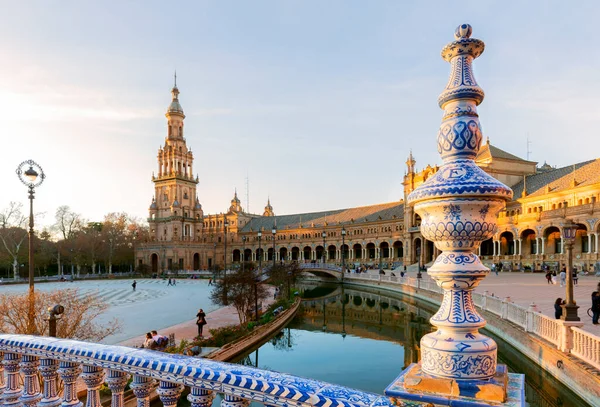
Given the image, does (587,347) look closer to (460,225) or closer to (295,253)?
(460,225)

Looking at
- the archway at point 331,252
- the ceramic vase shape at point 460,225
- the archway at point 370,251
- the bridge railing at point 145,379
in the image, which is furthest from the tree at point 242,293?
the archway at point 331,252

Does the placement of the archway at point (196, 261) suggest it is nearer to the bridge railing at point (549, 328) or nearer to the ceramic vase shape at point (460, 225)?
the bridge railing at point (549, 328)

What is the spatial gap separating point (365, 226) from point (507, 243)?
1077 inches

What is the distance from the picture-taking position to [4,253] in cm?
6197

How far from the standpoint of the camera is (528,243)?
164 feet

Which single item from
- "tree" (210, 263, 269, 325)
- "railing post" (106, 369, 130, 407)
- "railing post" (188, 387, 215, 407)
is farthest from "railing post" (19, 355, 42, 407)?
"tree" (210, 263, 269, 325)

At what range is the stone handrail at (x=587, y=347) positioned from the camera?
33.7ft

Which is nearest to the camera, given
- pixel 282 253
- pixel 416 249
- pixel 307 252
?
pixel 416 249

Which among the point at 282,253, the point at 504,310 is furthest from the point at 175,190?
the point at 504,310

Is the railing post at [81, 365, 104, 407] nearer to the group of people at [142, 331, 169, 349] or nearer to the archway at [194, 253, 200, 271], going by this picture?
the group of people at [142, 331, 169, 349]

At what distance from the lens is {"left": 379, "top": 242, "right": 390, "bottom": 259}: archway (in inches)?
2958

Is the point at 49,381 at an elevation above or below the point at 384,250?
above

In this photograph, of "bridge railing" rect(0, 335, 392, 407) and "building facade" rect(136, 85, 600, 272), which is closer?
"bridge railing" rect(0, 335, 392, 407)

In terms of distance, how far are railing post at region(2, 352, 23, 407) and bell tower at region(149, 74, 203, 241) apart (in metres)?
88.1
